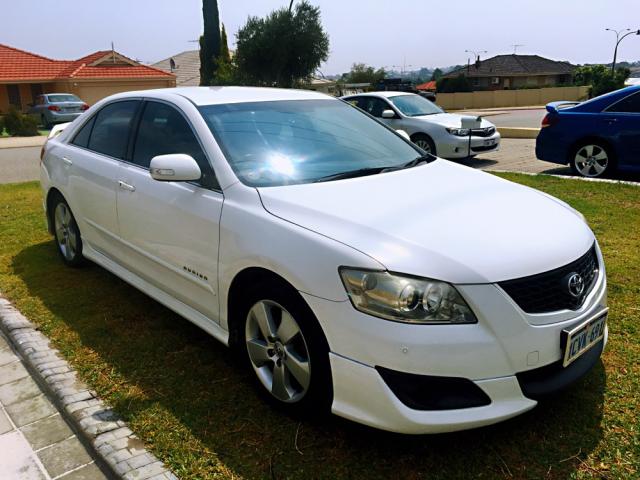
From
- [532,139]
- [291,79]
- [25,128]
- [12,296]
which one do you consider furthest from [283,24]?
[12,296]

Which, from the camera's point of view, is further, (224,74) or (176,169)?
(224,74)

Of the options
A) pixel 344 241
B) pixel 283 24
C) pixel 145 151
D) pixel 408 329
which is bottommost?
pixel 408 329

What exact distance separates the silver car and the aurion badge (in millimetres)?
26565

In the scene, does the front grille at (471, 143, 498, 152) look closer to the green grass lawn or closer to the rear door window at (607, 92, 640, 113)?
→ the rear door window at (607, 92, 640, 113)

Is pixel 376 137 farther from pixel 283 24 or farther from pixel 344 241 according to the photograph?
pixel 283 24

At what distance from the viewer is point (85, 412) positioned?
2.92m

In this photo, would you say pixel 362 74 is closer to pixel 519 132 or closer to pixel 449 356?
pixel 519 132

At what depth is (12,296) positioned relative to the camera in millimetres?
4582

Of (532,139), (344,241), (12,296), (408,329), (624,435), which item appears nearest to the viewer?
(408,329)

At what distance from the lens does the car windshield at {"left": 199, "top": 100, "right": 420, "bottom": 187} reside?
3.18 metres

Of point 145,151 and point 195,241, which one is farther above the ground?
point 145,151

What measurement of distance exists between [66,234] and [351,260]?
361 cm

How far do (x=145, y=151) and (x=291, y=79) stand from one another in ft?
102

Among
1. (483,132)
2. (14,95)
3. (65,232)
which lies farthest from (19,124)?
(65,232)
